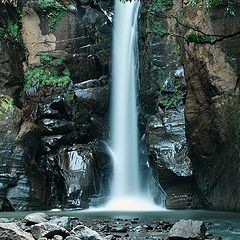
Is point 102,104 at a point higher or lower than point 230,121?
higher

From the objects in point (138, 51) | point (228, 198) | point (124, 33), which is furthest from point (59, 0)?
point (228, 198)

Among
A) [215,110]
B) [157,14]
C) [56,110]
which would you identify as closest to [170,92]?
[215,110]

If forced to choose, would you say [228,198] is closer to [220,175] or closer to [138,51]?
[220,175]

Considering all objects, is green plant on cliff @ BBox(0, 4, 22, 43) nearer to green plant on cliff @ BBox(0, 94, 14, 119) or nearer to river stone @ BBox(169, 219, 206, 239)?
green plant on cliff @ BBox(0, 94, 14, 119)

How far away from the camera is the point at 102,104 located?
18609mm

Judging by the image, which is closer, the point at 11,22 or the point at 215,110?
the point at 215,110

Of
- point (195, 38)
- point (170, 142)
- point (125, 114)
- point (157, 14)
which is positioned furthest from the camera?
point (125, 114)

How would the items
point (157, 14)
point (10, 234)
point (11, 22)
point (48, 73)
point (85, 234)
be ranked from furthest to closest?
point (48, 73)
point (11, 22)
point (157, 14)
point (85, 234)
point (10, 234)

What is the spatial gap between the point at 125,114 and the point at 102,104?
3.98 feet

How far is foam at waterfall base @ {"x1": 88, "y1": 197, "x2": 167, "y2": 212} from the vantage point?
14461mm

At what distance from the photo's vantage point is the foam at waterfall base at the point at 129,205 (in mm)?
14461

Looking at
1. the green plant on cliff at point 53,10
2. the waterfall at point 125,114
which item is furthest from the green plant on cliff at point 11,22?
the waterfall at point 125,114

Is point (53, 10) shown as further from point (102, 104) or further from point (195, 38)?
point (195, 38)

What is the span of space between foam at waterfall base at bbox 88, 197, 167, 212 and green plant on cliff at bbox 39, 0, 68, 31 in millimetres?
9955
